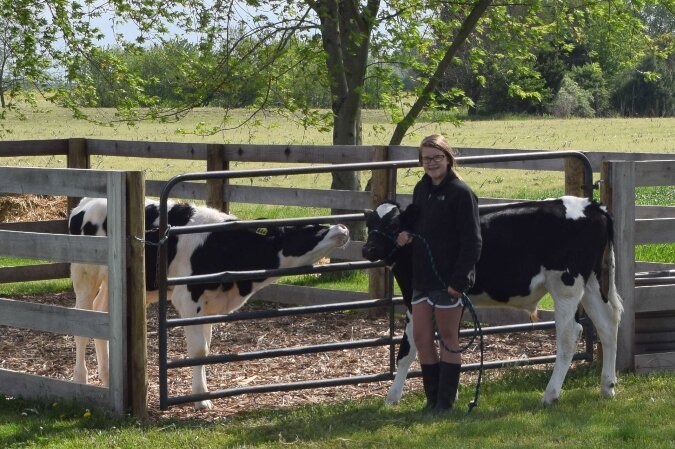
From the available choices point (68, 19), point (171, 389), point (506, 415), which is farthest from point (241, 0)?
point (506, 415)

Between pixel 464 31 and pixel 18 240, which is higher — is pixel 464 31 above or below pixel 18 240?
above

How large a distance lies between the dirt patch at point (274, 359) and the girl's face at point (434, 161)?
1990mm

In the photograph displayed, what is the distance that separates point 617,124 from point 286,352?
162 ft

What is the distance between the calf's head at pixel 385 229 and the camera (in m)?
6.95

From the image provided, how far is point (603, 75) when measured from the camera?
71.1 meters

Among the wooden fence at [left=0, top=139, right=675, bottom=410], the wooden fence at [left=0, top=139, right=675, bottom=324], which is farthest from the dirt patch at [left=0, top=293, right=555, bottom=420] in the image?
the wooden fence at [left=0, top=139, right=675, bottom=410]

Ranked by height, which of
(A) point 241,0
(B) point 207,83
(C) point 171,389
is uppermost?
(A) point 241,0

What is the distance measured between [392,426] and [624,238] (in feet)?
8.68

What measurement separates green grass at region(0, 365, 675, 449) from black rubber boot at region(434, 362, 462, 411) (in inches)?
3.0

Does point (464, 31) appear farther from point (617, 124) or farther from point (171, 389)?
point (617, 124)

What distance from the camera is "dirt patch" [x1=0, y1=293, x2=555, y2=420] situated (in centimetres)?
798

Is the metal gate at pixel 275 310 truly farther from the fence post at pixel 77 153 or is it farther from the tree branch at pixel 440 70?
the tree branch at pixel 440 70

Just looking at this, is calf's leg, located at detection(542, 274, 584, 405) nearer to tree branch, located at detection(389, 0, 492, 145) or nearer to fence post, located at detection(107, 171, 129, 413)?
fence post, located at detection(107, 171, 129, 413)

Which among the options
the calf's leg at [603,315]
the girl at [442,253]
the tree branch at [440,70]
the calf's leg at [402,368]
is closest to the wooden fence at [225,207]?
the calf's leg at [603,315]
